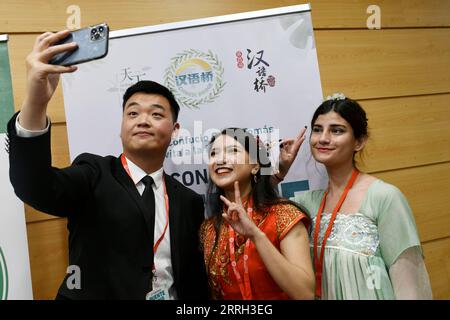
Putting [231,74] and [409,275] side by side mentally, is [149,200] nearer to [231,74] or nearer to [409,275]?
[231,74]

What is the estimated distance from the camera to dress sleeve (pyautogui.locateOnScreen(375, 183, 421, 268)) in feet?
4.66

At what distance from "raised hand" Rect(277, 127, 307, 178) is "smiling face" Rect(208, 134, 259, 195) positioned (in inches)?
10.5

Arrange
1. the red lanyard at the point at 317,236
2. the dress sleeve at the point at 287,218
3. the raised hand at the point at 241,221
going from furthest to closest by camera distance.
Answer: the red lanyard at the point at 317,236, the dress sleeve at the point at 287,218, the raised hand at the point at 241,221

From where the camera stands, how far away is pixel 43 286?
1754mm

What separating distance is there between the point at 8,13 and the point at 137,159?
927 mm

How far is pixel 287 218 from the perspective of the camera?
1396 mm

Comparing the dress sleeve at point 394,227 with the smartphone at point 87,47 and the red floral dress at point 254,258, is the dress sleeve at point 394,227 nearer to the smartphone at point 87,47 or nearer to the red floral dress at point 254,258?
the red floral dress at point 254,258

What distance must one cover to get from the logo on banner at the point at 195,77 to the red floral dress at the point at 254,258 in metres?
0.61

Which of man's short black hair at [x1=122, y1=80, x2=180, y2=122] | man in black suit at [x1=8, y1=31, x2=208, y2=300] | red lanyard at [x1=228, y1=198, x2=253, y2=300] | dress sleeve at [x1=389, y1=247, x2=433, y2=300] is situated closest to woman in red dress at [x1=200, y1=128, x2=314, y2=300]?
red lanyard at [x1=228, y1=198, x2=253, y2=300]

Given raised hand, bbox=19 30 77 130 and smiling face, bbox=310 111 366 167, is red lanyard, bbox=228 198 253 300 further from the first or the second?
raised hand, bbox=19 30 77 130

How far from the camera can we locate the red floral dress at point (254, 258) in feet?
4.44

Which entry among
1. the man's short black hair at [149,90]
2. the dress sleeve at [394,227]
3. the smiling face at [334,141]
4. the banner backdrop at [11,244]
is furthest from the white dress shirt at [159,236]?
the dress sleeve at [394,227]

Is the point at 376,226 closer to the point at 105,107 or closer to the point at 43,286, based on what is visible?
the point at 105,107
